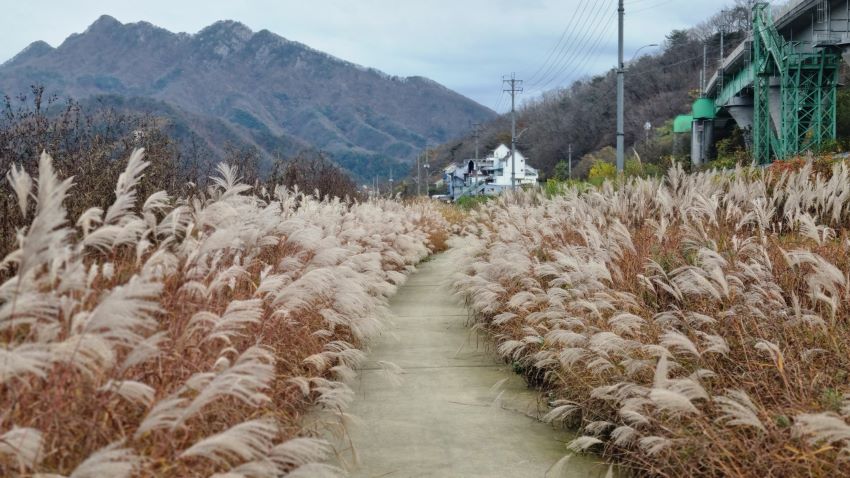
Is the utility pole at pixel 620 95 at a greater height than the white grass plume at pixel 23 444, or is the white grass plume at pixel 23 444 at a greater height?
the utility pole at pixel 620 95

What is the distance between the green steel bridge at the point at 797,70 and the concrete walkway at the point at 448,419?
2508 centimetres

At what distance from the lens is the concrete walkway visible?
4.29 m

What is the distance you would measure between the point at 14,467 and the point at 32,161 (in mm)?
5142

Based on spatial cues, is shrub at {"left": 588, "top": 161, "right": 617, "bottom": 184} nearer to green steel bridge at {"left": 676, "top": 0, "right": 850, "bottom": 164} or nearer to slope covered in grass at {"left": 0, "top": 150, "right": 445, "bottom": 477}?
green steel bridge at {"left": 676, "top": 0, "right": 850, "bottom": 164}

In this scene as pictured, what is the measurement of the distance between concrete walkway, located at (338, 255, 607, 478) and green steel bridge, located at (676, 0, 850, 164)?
25.1 meters

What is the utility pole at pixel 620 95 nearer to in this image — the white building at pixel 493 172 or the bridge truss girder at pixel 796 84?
the bridge truss girder at pixel 796 84

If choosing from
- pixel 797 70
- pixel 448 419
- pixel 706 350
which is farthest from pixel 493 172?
pixel 706 350

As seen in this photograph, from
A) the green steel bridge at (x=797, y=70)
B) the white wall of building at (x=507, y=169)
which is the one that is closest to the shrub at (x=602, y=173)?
the green steel bridge at (x=797, y=70)

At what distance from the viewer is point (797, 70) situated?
103 feet

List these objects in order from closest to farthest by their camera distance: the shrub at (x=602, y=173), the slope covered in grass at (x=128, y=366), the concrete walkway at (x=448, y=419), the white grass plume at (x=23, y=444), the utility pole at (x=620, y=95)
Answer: the white grass plume at (x=23, y=444) < the slope covered in grass at (x=128, y=366) < the concrete walkway at (x=448, y=419) < the shrub at (x=602, y=173) < the utility pole at (x=620, y=95)

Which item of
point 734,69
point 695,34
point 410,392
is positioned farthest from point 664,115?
point 410,392

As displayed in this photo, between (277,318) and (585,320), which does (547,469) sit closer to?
(585,320)

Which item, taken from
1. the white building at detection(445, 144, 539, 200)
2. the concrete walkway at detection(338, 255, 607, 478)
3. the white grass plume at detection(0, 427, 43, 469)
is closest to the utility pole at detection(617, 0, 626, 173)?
the concrete walkway at detection(338, 255, 607, 478)

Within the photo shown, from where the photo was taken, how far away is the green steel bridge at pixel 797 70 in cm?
2877
